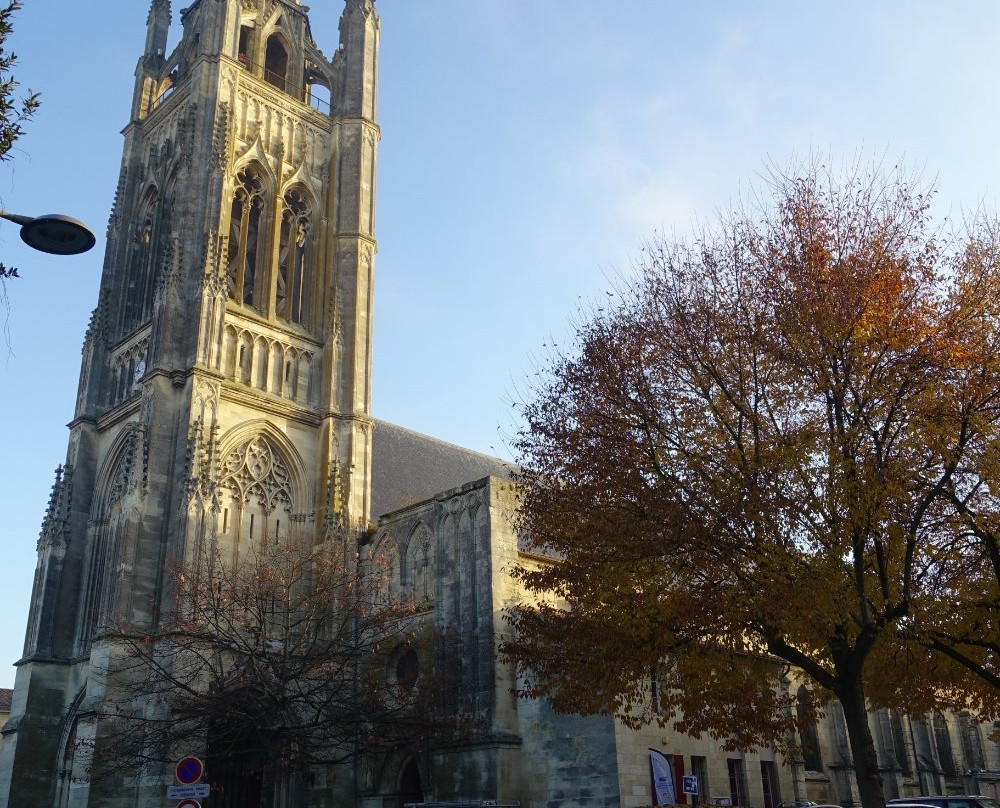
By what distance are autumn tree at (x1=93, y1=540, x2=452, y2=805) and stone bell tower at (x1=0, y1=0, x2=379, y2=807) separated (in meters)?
1.38

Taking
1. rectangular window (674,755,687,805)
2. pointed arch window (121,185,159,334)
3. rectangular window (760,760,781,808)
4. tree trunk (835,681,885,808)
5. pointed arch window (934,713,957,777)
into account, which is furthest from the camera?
pointed arch window (934,713,957,777)

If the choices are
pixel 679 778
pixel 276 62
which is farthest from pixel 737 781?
pixel 276 62

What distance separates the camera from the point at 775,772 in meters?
26.4

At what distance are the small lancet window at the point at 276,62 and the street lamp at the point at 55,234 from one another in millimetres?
30464

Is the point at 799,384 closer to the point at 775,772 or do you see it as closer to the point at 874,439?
the point at 874,439

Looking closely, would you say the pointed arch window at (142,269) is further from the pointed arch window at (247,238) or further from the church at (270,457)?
the pointed arch window at (247,238)

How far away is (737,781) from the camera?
24672mm

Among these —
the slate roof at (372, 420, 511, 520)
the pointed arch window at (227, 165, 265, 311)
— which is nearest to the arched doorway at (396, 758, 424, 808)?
the slate roof at (372, 420, 511, 520)

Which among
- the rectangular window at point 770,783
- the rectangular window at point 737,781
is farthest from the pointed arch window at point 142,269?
the rectangular window at point 770,783

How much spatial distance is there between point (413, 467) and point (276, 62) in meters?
16.6

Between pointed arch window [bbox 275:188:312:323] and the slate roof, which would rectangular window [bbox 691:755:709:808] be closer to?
the slate roof

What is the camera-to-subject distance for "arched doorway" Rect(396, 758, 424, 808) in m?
24.4

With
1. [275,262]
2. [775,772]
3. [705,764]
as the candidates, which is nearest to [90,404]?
[275,262]

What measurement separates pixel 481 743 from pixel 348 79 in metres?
25.2
